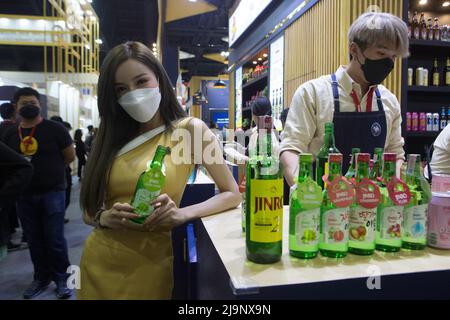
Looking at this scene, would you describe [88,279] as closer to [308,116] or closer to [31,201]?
[308,116]

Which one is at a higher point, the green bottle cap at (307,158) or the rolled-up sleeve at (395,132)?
the rolled-up sleeve at (395,132)

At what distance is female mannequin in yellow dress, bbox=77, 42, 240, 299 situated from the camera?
1284 millimetres

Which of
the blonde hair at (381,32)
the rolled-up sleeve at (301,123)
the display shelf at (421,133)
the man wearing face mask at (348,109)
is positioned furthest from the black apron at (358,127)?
the display shelf at (421,133)

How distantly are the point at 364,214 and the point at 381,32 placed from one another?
92 cm

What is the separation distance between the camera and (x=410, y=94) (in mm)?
4012

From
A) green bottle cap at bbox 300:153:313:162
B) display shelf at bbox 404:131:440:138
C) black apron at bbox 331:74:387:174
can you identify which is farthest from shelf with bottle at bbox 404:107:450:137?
green bottle cap at bbox 300:153:313:162

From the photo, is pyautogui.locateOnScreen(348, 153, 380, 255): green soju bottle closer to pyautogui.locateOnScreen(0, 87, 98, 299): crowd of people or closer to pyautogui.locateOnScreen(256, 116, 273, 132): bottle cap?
pyautogui.locateOnScreen(256, 116, 273, 132): bottle cap

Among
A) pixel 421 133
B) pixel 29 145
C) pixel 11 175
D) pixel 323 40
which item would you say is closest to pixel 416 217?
pixel 11 175

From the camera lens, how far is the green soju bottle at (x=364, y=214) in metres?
0.88

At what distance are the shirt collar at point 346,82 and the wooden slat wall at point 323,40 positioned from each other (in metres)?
1.85

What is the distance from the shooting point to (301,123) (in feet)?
5.65

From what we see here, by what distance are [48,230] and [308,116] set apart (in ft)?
7.51

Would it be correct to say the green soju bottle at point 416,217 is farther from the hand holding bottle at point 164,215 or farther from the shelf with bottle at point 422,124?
the shelf with bottle at point 422,124

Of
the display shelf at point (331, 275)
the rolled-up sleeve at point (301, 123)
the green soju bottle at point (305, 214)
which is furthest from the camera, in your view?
the rolled-up sleeve at point (301, 123)
